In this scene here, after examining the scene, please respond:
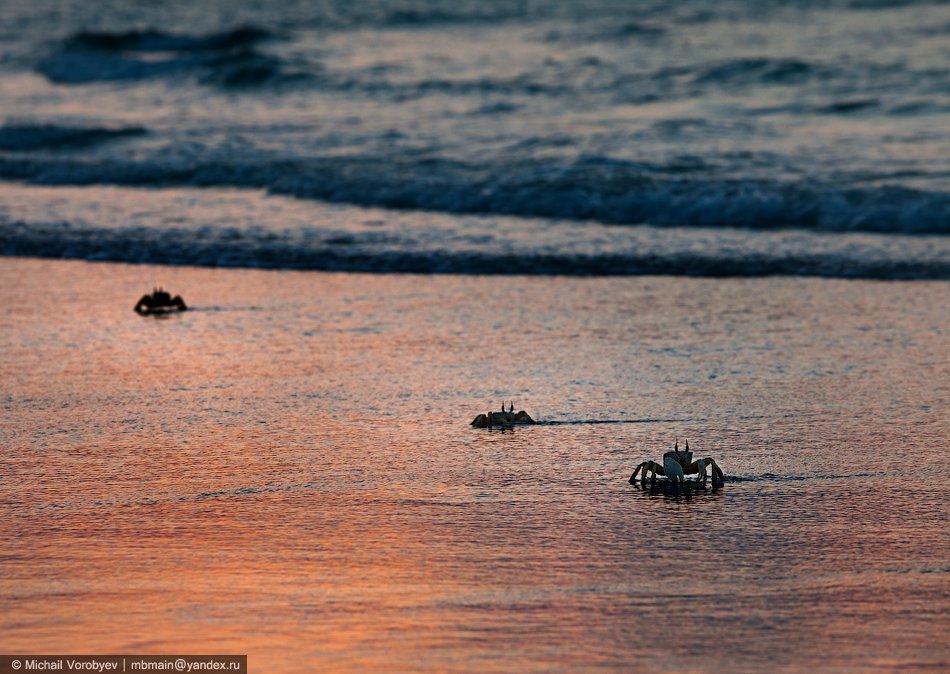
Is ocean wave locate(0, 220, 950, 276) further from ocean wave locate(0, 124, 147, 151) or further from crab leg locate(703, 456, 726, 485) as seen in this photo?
ocean wave locate(0, 124, 147, 151)

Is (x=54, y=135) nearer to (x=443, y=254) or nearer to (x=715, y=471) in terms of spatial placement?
(x=443, y=254)

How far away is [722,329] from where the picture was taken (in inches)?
316

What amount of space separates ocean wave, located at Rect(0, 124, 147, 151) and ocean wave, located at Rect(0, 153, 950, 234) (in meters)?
2.19

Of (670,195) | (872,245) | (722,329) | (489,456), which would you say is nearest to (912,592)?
(489,456)

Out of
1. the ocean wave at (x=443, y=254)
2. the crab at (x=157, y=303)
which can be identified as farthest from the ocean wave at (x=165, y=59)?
the crab at (x=157, y=303)

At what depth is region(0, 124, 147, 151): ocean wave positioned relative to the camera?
55.6 feet

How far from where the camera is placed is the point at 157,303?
28.4ft

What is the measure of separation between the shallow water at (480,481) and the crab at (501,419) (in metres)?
0.10

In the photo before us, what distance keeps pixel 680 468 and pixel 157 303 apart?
14.6 feet

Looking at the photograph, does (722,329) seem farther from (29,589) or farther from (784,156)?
(784,156)

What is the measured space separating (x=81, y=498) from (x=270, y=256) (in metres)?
5.42

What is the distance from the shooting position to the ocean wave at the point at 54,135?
1694cm

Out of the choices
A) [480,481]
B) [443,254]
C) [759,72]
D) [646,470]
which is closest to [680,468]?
[646,470]

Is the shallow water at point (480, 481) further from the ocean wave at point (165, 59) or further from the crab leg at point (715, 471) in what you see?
the ocean wave at point (165, 59)
